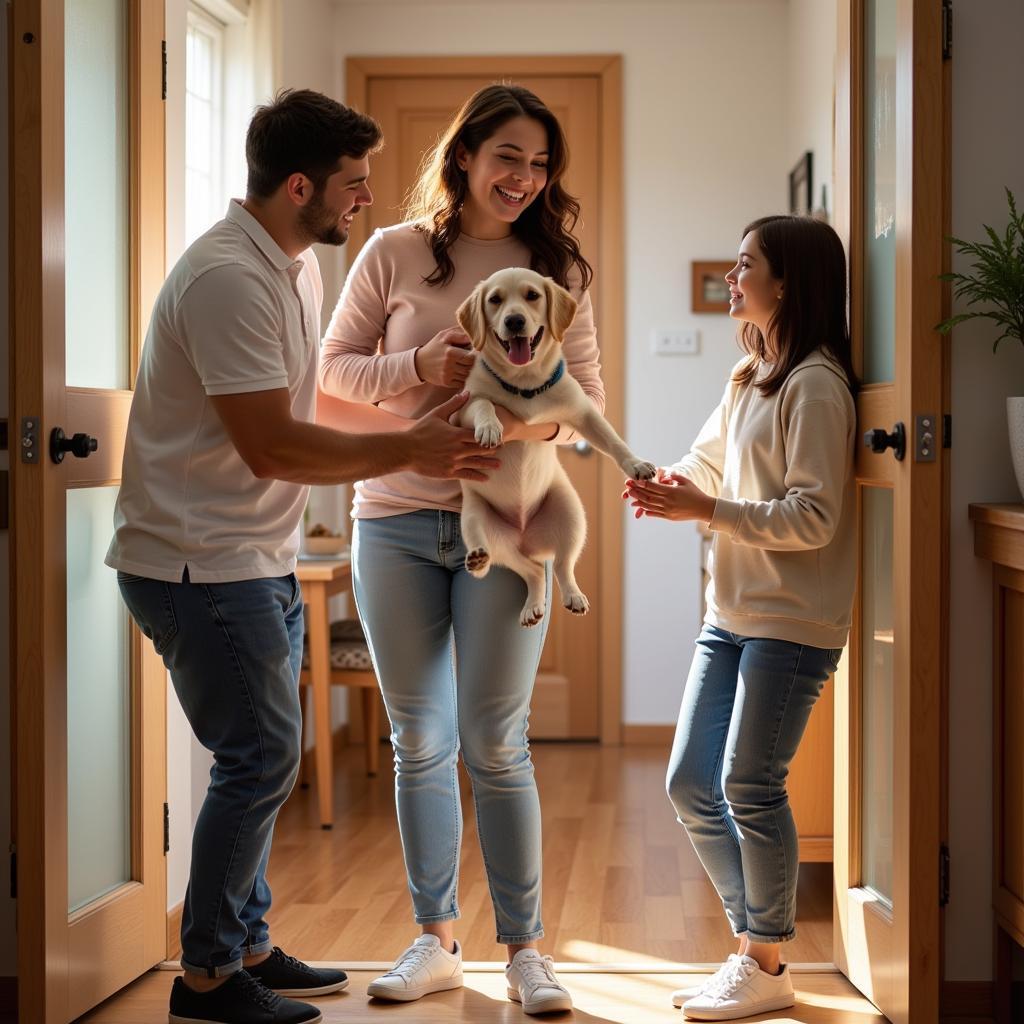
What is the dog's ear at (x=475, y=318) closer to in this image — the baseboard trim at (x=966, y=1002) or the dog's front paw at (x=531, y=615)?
the dog's front paw at (x=531, y=615)

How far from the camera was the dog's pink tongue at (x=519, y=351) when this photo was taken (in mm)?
2047

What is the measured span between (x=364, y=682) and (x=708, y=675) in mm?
2048

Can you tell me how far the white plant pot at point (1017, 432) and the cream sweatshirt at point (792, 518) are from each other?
27 centimetres

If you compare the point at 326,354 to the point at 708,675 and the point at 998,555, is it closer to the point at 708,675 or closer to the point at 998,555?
the point at 708,675

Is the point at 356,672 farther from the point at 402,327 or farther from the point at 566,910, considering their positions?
the point at 402,327

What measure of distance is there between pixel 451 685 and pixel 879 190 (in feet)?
3.93

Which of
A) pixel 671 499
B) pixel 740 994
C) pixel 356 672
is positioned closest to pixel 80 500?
pixel 671 499

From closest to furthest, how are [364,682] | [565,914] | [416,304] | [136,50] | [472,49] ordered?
[416,304] → [136,50] → [565,914] → [364,682] → [472,49]

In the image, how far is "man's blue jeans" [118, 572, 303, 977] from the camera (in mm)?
2004

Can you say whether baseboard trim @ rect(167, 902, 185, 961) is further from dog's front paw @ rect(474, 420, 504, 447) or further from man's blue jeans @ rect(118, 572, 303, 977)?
dog's front paw @ rect(474, 420, 504, 447)

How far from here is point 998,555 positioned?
6.75 feet

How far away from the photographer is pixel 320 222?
2.09m

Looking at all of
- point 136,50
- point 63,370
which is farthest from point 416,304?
point 136,50

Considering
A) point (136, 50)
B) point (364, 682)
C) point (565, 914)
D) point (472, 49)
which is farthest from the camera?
point (472, 49)
